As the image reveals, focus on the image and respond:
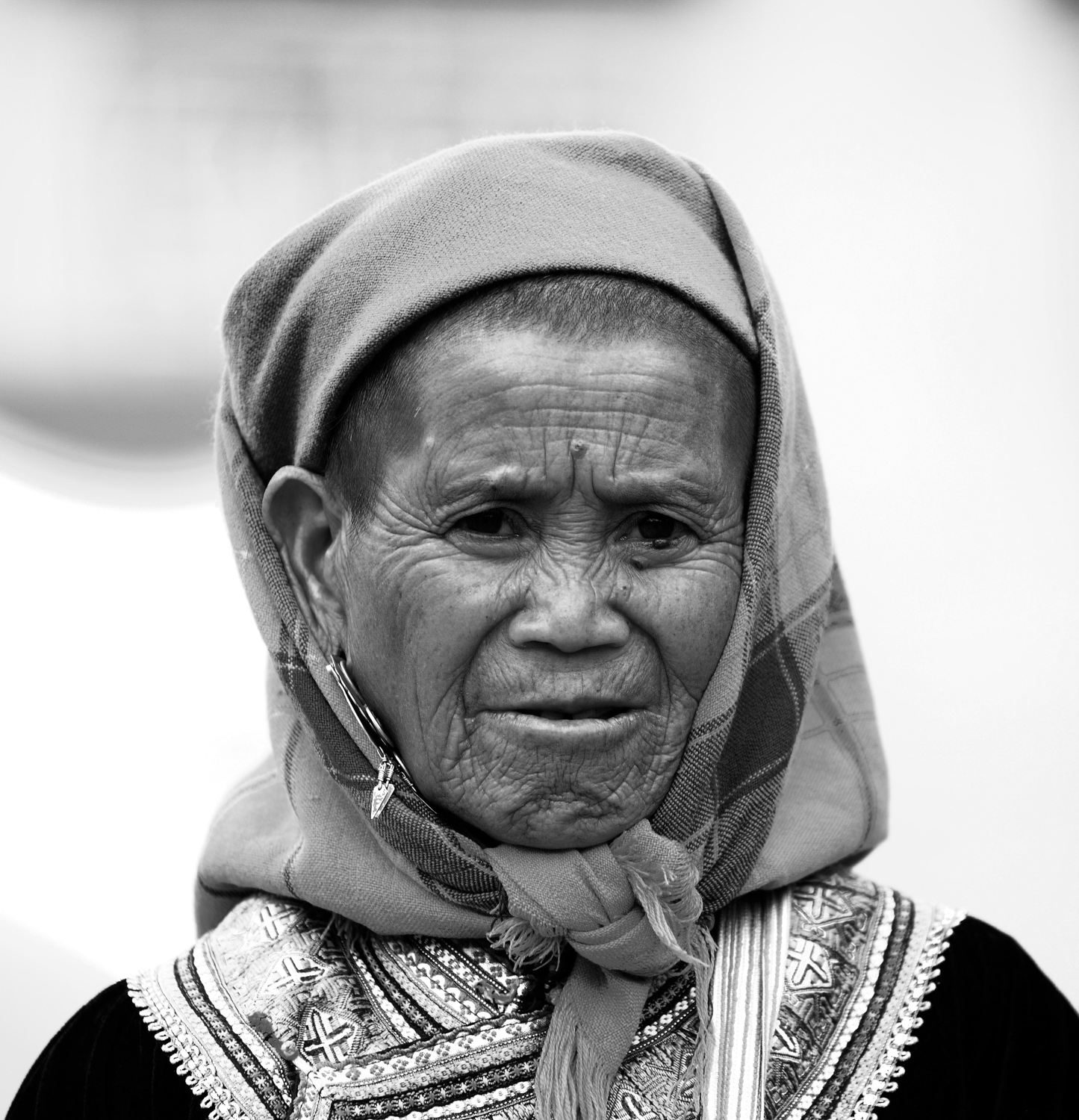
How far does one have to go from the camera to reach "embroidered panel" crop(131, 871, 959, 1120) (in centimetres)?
166

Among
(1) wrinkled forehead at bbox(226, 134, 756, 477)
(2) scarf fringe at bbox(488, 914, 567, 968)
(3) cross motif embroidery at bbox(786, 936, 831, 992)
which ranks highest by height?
(1) wrinkled forehead at bbox(226, 134, 756, 477)

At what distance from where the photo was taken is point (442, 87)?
303 cm

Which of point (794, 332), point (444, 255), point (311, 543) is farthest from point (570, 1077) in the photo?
point (794, 332)

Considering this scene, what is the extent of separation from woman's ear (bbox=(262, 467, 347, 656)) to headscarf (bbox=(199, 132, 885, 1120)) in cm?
3

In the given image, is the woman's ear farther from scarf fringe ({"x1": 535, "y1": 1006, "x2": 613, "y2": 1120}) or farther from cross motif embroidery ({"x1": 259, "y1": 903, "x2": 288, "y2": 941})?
scarf fringe ({"x1": 535, "y1": 1006, "x2": 613, "y2": 1120})

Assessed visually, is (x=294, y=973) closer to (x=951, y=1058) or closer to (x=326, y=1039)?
(x=326, y=1039)

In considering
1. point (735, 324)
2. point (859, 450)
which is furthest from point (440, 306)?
point (859, 450)

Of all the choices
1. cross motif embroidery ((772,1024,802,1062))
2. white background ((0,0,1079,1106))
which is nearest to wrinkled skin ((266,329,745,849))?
cross motif embroidery ((772,1024,802,1062))

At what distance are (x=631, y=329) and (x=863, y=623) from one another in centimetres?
143

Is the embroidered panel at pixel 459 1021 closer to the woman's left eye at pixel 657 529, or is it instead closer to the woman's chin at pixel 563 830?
the woman's chin at pixel 563 830

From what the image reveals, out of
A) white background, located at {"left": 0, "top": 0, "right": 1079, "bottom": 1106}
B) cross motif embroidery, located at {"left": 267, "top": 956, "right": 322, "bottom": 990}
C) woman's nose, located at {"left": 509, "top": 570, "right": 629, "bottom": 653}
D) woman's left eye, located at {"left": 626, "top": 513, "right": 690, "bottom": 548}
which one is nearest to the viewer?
woman's nose, located at {"left": 509, "top": 570, "right": 629, "bottom": 653}

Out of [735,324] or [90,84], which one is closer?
[735,324]

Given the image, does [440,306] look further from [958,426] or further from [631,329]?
[958,426]

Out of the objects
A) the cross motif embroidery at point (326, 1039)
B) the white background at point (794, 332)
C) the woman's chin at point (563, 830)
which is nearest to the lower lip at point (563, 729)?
the woman's chin at point (563, 830)
